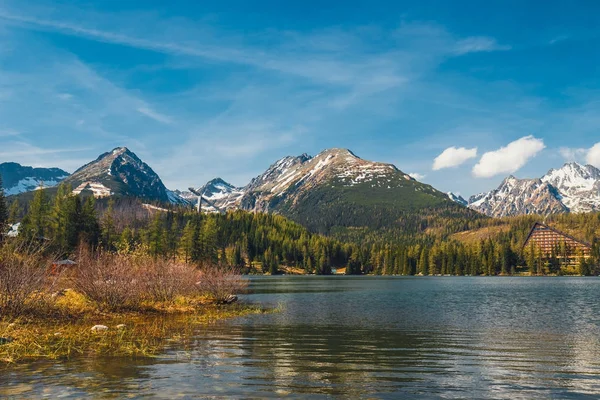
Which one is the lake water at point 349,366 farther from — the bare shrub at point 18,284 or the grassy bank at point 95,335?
the bare shrub at point 18,284

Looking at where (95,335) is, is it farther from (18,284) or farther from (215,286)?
(215,286)

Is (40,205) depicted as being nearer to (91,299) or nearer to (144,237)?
(144,237)

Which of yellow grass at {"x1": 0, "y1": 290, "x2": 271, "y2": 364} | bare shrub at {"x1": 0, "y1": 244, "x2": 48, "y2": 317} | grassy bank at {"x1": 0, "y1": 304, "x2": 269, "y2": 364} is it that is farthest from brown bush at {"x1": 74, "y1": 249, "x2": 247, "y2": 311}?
bare shrub at {"x1": 0, "y1": 244, "x2": 48, "y2": 317}

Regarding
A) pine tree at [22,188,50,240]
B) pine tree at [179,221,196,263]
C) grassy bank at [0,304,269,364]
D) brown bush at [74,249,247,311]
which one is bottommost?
grassy bank at [0,304,269,364]

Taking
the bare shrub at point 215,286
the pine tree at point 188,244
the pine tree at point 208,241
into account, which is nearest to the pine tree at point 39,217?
the pine tree at point 188,244

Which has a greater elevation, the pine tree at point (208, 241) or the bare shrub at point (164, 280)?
the pine tree at point (208, 241)

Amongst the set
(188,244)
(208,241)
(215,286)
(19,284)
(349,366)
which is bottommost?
(349,366)

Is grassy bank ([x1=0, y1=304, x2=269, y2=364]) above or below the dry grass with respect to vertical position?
below

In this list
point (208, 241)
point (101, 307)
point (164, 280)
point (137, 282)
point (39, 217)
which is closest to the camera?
point (101, 307)

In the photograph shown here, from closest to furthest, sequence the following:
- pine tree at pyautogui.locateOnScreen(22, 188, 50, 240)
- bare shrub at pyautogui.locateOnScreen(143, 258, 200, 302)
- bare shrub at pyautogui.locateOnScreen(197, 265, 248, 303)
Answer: bare shrub at pyautogui.locateOnScreen(143, 258, 200, 302) → bare shrub at pyautogui.locateOnScreen(197, 265, 248, 303) → pine tree at pyautogui.locateOnScreen(22, 188, 50, 240)

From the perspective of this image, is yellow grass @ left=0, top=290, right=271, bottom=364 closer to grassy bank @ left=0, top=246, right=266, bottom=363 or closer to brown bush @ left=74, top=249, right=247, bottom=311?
grassy bank @ left=0, top=246, right=266, bottom=363

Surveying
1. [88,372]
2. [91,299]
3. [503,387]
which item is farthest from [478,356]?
[91,299]

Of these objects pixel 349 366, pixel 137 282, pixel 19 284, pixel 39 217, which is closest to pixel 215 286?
pixel 137 282

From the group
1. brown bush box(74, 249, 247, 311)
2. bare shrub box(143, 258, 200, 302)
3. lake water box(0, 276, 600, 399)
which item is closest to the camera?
lake water box(0, 276, 600, 399)
